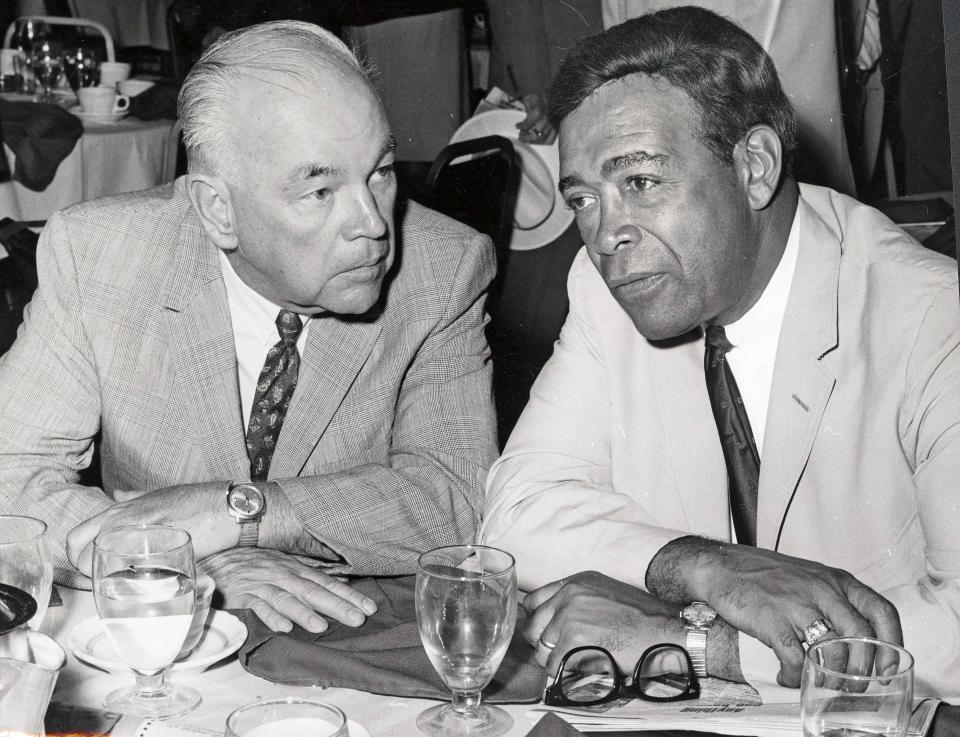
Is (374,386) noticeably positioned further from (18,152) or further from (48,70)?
(48,70)

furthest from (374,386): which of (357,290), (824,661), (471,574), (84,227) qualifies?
(824,661)

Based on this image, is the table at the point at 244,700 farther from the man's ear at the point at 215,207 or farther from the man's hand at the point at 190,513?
the man's ear at the point at 215,207

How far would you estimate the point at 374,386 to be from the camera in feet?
6.15

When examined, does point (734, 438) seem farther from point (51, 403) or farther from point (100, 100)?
point (100, 100)

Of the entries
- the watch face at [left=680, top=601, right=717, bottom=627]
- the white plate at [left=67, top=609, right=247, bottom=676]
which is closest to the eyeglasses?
the watch face at [left=680, top=601, right=717, bottom=627]

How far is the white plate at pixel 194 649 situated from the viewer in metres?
1.02

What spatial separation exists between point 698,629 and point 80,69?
12.3 ft

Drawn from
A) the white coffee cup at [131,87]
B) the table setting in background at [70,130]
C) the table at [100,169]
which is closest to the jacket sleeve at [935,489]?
the table at [100,169]

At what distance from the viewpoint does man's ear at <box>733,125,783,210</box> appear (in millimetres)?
1571

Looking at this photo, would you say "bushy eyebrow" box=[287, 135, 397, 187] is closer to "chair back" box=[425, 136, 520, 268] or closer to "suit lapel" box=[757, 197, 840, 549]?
"suit lapel" box=[757, 197, 840, 549]

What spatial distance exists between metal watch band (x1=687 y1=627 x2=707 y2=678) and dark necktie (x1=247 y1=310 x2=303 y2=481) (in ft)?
3.02

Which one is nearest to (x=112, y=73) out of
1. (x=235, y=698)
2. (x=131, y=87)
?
(x=131, y=87)

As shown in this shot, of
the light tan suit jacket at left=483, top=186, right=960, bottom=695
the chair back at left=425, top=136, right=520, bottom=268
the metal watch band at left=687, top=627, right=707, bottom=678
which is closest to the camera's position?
the metal watch band at left=687, top=627, right=707, bottom=678

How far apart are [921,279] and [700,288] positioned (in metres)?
0.32
